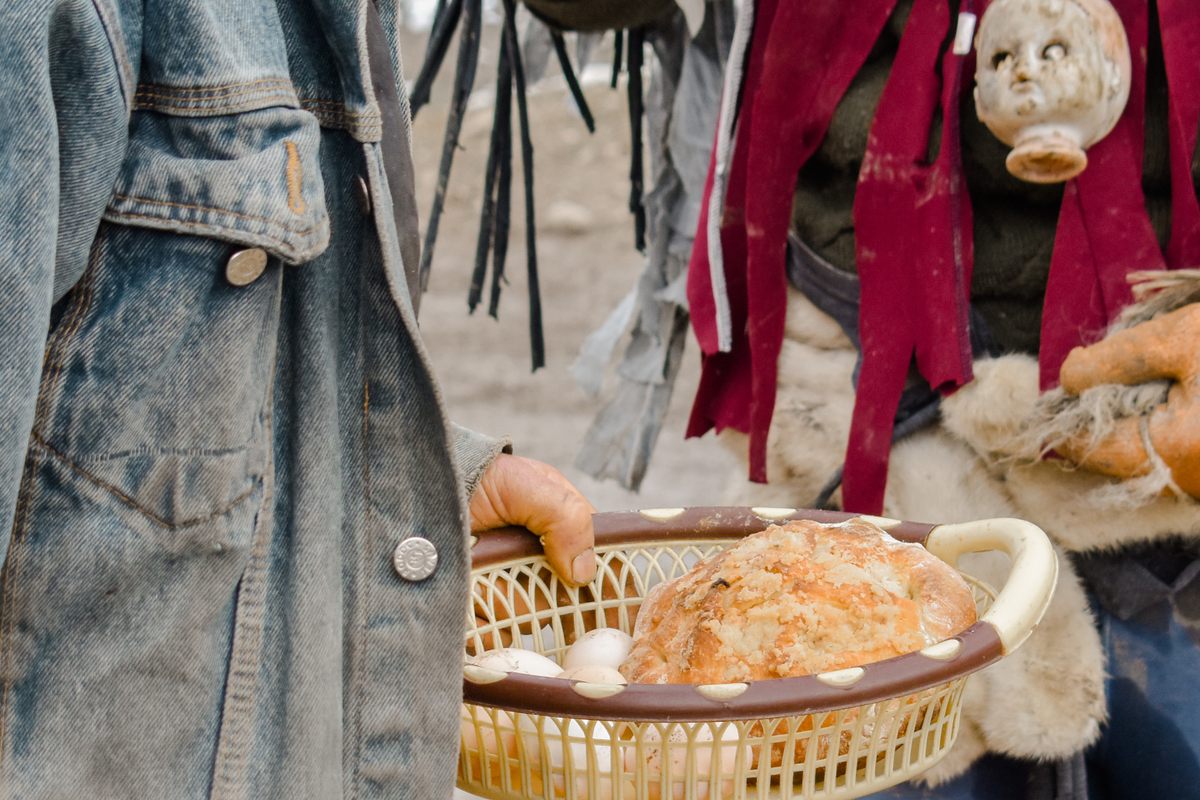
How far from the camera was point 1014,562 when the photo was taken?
0.95 m

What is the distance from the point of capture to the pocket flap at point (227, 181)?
2.23 feet

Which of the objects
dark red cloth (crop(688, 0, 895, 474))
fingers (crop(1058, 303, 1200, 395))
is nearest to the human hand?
fingers (crop(1058, 303, 1200, 395))

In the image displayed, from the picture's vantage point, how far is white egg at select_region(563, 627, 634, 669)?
3.23 ft

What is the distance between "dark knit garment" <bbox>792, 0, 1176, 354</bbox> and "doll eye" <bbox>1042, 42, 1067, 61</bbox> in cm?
16

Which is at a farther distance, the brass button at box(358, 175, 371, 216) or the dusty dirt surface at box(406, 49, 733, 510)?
the dusty dirt surface at box(406, 49, 733, 510)

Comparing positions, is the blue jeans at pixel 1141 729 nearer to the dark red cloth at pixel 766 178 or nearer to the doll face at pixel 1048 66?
the dark red cloth at pixel 766 178

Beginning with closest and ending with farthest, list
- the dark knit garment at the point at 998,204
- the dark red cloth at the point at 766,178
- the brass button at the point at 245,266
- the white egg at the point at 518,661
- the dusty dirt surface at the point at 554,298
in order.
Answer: the brass button at the point at 245,266 < the white egg at the point at 518,661 < the dark knit garment at the point at 998,204 < the dark red cloth at the point at 766,178 < the dusty dirt surface at the point at 554,298

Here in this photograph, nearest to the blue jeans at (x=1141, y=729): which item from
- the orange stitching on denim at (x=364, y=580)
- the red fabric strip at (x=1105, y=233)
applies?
the red fabric strip at (x=1105, y=233)

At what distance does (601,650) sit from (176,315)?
470mm

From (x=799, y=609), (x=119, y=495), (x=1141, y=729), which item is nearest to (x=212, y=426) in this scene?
(x=119, y=495)

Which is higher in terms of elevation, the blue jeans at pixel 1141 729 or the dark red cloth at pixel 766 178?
the dark red cloth at pixel 766 178

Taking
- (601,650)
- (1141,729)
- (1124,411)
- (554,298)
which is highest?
(1124,411)

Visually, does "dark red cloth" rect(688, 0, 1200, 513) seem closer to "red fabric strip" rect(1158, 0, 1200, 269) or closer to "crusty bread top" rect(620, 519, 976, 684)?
"red fabric strip" rect(1158, 0, 1200, 269)

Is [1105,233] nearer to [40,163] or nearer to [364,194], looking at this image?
[364,194]
